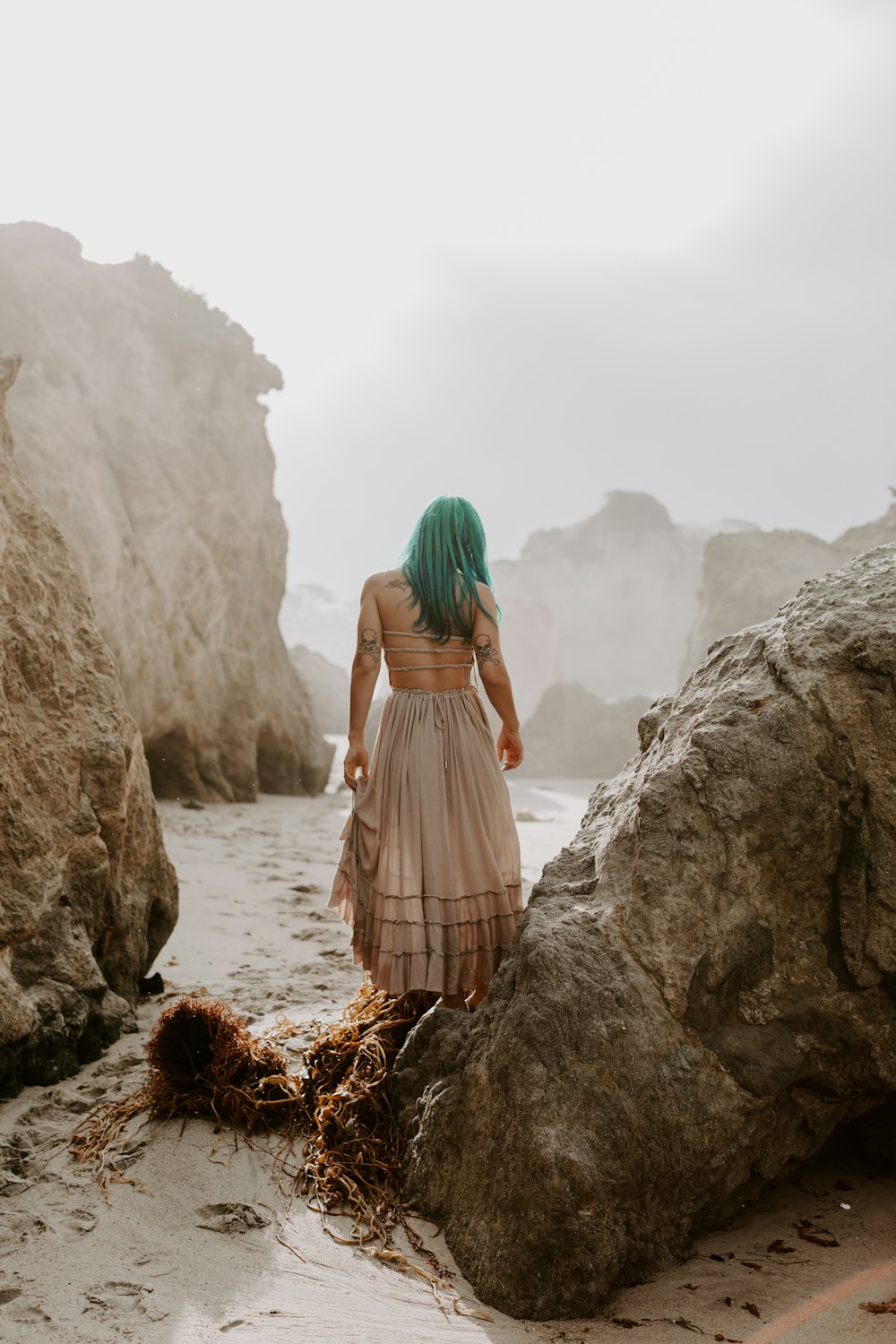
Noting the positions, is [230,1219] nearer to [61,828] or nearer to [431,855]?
[431,855]

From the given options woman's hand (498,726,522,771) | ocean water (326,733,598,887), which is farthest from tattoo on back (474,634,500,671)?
ocean water (326,733,598,887)

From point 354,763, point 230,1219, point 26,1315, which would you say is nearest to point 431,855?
point 354,763

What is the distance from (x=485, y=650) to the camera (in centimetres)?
353

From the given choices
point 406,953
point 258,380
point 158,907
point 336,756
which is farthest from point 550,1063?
point 336,756

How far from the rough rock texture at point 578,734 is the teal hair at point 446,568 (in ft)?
55.9

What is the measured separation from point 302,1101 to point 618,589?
163 feet

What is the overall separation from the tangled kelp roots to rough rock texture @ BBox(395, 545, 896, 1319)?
0.18 metres

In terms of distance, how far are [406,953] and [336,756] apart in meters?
17.0

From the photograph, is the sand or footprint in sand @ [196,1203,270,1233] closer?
the sand

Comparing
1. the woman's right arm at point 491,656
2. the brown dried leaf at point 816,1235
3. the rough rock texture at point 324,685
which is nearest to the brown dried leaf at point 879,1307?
the brown dried leaf at point 816,1235

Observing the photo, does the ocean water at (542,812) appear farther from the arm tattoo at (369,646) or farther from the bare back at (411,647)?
the arm tattoo at (369,646)

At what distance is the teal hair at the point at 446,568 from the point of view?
3.54 meters

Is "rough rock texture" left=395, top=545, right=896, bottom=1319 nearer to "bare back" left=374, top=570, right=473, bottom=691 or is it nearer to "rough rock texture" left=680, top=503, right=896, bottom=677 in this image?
"bare back" left=374, top=570, right=473, bottom=691

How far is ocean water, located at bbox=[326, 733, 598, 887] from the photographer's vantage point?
8.64 m
